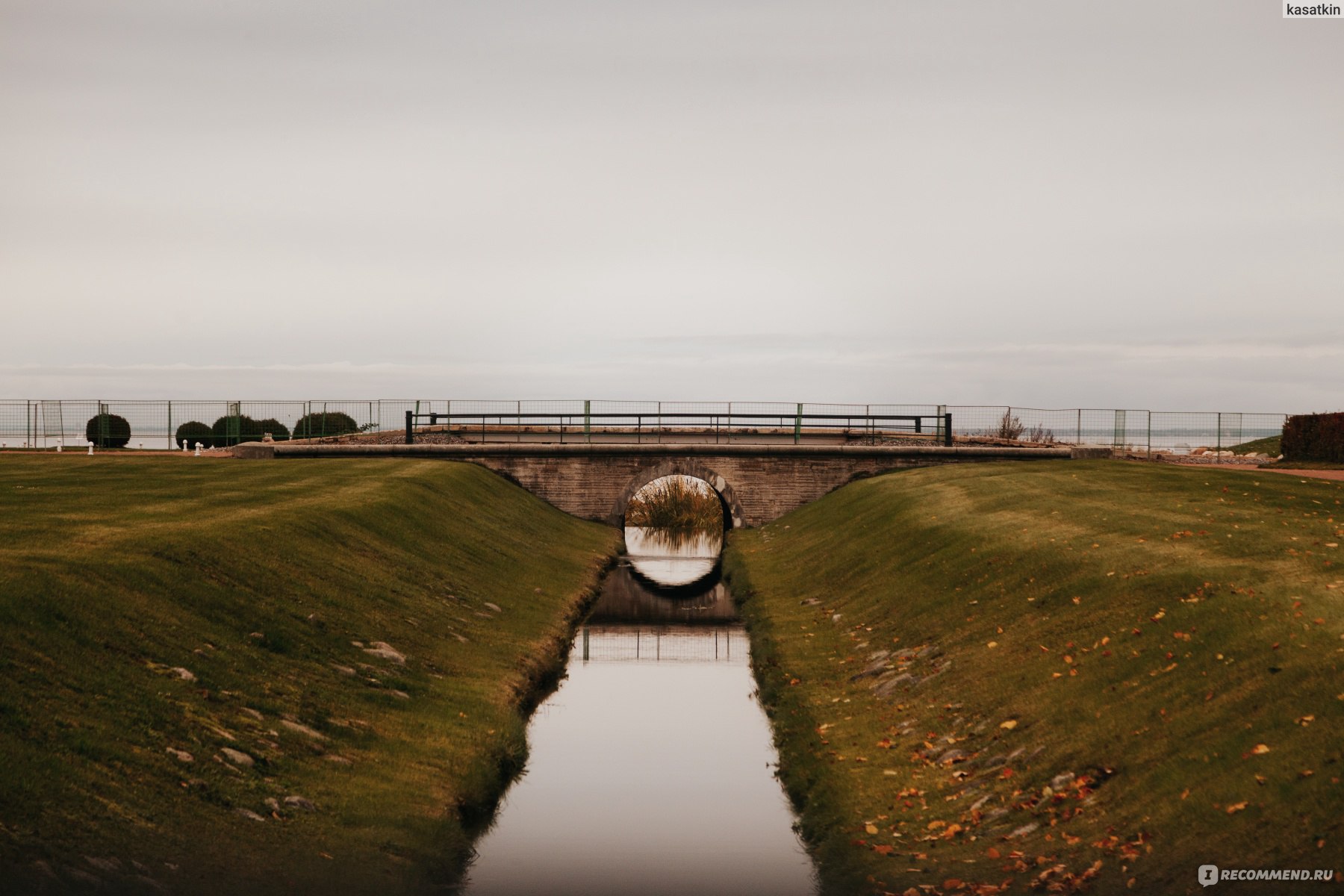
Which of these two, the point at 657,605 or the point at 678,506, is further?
the point at 678,506

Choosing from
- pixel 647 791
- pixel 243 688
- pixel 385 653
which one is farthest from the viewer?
pixel 385 653

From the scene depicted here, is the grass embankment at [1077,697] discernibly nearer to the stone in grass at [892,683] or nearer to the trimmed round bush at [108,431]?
the stone in grass at [892,683]

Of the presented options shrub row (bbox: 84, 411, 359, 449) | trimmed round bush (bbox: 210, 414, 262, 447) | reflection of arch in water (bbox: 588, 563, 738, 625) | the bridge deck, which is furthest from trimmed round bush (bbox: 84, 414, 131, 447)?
reflection of arch in water (bbox: 588, 563, 738, 625)

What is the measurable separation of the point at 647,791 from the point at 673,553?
33385 millimetres

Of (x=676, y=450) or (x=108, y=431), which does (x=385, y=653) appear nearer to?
(x=676, y=450)

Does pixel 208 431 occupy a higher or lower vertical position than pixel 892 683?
higher

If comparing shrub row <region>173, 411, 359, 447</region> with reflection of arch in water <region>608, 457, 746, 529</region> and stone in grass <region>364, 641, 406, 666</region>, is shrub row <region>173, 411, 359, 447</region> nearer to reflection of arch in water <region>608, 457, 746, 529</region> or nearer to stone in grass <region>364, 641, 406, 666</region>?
reflection of arch in water <region>608, 457, 746, 529</region>

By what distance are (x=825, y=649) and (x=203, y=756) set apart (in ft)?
45.2

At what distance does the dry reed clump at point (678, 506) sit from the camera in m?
60.8

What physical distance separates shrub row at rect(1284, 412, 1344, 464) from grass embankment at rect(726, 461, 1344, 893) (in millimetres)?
14550

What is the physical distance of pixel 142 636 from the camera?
1664 centimetres

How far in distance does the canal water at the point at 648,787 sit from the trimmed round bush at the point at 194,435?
101 feet

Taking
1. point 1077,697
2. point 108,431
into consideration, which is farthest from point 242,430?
point 1077,697

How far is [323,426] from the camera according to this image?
57.7 meters
